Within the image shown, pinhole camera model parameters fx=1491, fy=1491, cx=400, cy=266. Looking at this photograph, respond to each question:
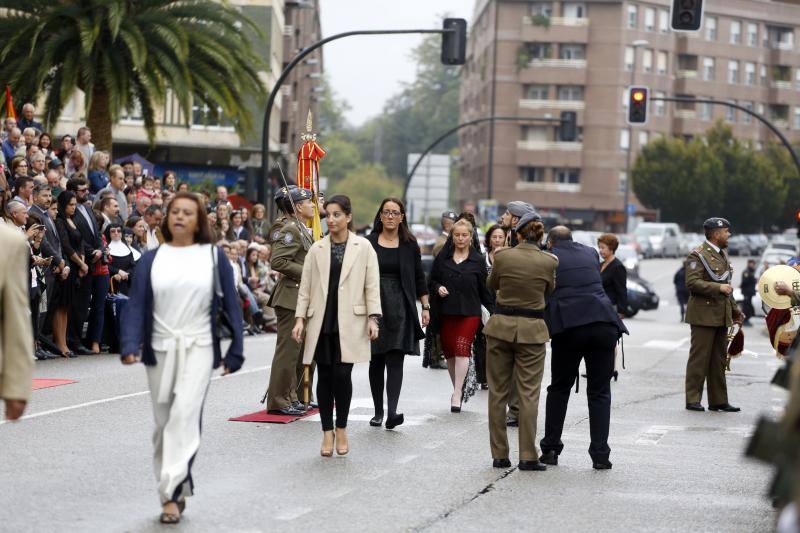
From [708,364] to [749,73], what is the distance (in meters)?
99.3

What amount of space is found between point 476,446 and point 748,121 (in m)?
105

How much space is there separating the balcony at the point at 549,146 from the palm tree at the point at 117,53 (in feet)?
245

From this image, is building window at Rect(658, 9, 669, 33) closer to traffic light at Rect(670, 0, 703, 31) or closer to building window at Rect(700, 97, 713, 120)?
building window at Rect(700, 97, 713, 120)

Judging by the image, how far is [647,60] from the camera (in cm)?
10250

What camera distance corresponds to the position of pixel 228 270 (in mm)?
8375

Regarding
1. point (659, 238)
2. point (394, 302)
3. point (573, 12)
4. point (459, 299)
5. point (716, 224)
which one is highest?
point (573, 12)

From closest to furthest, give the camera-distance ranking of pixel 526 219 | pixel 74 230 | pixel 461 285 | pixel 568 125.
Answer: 1. pixel 526 219
2. pixel 461 285
3. pixel 74 230
4. pixel 568 125

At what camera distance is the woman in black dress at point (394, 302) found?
1220 cm

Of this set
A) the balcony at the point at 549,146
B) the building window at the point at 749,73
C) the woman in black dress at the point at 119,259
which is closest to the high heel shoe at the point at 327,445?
the woman in black dress at the point at 119,259

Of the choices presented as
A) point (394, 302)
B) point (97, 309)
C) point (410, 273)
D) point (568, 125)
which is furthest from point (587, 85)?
point (394, 302)

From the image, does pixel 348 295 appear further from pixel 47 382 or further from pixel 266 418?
pixel 47 382

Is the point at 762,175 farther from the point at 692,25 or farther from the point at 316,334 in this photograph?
the point at 316,334

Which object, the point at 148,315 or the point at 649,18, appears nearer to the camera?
the point at 148,315

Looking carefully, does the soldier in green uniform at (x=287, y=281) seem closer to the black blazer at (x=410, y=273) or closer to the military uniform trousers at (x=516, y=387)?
the black blazer at (x=410, y=273)
